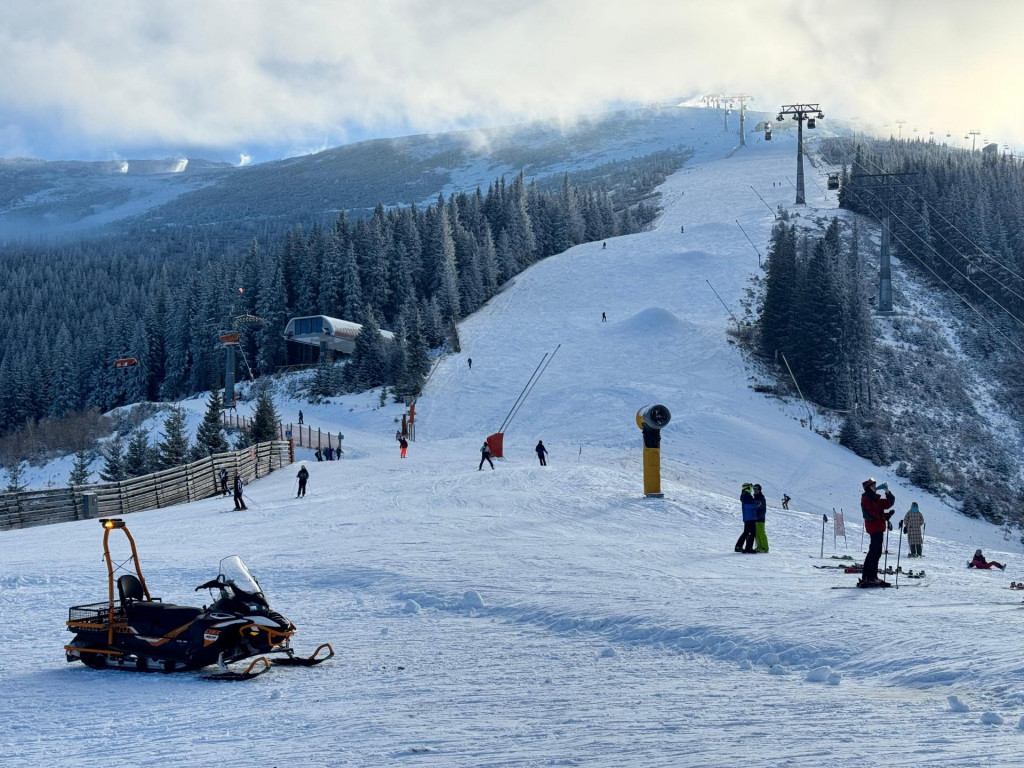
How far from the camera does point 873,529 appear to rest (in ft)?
44.3

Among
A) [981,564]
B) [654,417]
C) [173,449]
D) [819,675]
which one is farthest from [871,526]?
[173,449]

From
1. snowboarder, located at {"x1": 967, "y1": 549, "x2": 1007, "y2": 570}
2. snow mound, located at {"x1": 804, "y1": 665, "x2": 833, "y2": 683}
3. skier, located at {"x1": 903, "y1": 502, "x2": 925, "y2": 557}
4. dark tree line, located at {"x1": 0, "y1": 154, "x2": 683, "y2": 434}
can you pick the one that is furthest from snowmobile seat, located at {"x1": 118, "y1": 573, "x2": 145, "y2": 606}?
dark tree line, located at {"x1": 0, "y1": 154, "x2": 683, "y2": 434}

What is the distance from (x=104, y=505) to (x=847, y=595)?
73.9 ft

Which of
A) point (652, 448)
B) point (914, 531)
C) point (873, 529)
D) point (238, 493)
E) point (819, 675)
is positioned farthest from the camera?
A: point (652, 448)

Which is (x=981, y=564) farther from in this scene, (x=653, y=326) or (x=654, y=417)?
(x=653, y=326)

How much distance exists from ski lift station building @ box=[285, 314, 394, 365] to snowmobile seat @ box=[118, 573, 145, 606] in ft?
191

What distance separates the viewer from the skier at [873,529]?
1312cm

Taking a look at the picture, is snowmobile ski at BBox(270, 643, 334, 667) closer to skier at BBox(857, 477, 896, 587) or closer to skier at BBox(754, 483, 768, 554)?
skier at BBox(857, 477, 896, 587)

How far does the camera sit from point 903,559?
19969 mm

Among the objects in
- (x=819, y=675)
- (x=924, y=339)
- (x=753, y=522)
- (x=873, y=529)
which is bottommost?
(x=753, y=522)

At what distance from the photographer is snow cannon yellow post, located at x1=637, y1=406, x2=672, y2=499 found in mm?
26109

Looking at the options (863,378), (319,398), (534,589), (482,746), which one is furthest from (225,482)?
(863,378)

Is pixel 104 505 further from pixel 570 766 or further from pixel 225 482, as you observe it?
pixel 570 766

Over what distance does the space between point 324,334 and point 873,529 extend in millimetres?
60729
